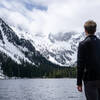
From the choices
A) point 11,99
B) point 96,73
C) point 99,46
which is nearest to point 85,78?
point 96,73

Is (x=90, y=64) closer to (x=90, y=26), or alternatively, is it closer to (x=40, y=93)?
(x=90, y=26)

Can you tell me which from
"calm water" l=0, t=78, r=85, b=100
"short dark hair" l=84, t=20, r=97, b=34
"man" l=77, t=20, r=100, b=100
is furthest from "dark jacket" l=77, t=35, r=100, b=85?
"calm water" l=0, t=78, r=85, b=100

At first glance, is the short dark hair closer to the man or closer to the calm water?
the man

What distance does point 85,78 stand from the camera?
390 inches

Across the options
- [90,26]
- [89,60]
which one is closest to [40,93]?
[89,60]

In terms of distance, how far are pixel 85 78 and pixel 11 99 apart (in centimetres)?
5928

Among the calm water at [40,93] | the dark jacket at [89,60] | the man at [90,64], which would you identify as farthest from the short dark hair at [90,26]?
the calm water at [40,93]

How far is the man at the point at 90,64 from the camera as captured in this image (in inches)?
384

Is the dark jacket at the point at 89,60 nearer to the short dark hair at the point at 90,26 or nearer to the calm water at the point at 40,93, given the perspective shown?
the short dark hair at the point at 90,26

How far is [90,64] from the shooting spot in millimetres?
9883

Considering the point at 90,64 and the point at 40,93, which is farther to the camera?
the point at 40,93

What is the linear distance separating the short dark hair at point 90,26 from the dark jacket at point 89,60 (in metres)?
0.17

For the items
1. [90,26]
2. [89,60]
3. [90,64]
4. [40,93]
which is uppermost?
[90,26]

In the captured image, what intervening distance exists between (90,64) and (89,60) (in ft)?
0.47
